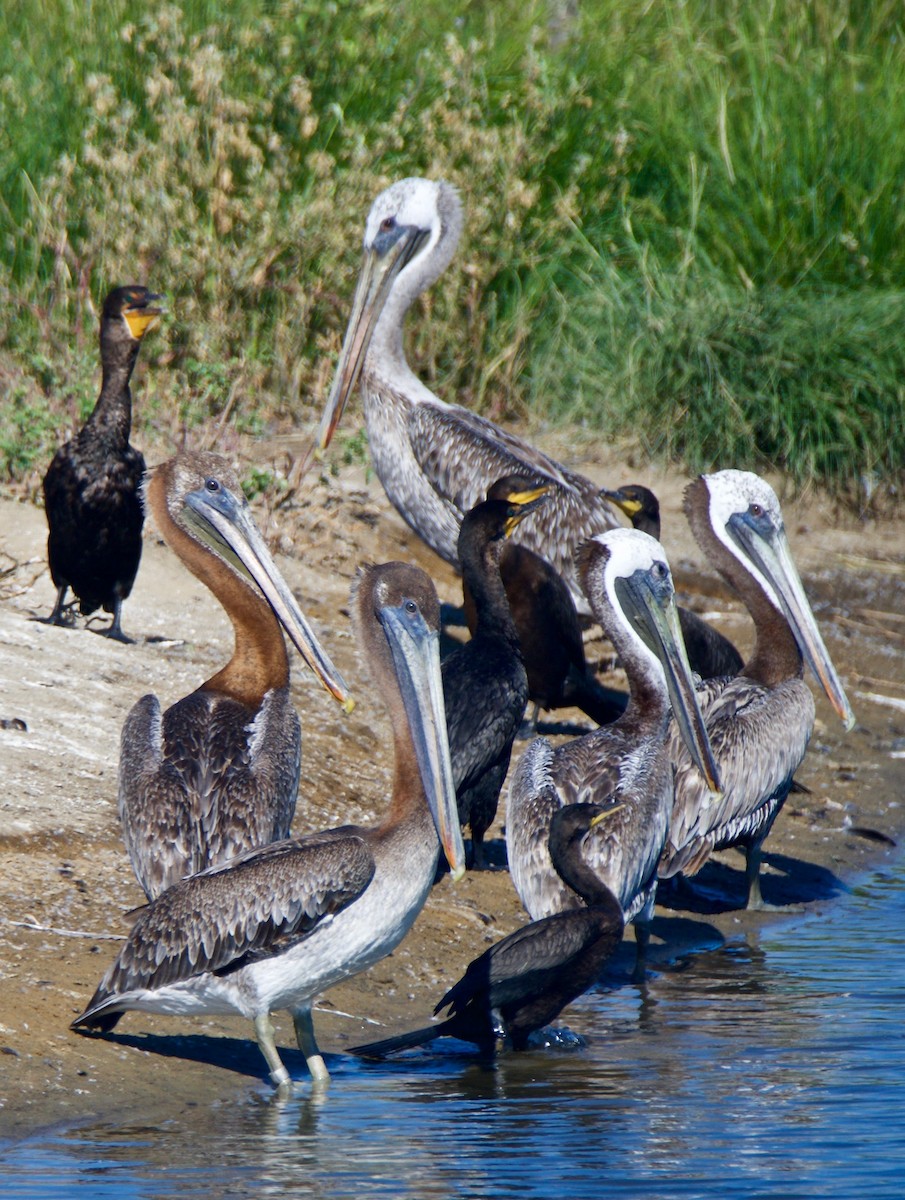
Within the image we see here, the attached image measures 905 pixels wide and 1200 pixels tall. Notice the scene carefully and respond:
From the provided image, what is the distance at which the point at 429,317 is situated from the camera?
10805 mm

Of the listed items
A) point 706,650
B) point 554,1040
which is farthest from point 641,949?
point 706,650

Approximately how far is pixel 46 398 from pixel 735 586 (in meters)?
3.92

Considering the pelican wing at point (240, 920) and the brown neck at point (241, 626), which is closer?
the pelican wing at point (240, 920)

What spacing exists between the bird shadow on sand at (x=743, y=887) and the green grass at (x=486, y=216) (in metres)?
3.90

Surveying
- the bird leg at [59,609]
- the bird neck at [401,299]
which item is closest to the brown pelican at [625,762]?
the bird leg at [59,609]

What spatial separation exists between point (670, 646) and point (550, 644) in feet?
5.45

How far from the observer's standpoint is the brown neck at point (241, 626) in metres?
5.01

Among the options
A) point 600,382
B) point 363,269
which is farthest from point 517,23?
point 363,269

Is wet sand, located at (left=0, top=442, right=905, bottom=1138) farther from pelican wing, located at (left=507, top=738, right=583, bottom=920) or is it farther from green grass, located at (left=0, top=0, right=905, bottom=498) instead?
green grass, located at (left=0, top=0, right=905, bottom=498)

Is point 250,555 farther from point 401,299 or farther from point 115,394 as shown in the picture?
point 401,299

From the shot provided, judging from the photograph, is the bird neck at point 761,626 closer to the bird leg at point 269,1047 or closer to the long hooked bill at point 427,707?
the long hooked bill at point 427,707

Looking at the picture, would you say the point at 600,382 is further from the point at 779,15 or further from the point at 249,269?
the point at 779,15

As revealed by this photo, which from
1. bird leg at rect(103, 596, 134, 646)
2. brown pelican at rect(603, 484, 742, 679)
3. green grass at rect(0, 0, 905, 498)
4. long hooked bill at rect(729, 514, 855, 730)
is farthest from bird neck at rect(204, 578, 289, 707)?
green grass at rect(0, 0, 905, 498)

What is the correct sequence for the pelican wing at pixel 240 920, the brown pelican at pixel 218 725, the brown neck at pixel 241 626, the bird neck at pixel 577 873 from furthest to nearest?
the brown neck at pixel 241 626, the bird neck at pixel 577 873, the brown pelican at pixel 218 725, the pelican wing at pixel 240 920
